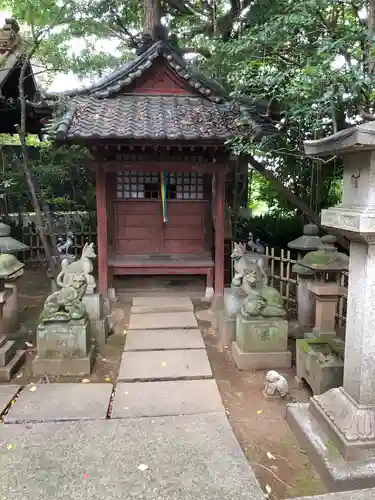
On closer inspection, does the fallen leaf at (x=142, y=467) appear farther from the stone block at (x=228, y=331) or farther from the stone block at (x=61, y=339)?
the stone block at (x=228, y=331)

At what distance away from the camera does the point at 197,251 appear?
31.4 feet

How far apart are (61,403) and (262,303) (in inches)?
114

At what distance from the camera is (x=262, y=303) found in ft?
18.5

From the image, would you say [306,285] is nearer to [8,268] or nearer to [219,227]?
[219,227]

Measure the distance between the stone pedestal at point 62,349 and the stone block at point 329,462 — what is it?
289cm

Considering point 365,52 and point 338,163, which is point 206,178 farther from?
point 365,52

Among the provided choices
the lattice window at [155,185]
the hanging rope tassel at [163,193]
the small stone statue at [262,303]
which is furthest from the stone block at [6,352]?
the lattice window at [155,185]

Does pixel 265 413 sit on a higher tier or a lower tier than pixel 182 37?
lower

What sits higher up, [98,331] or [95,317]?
[95,317]

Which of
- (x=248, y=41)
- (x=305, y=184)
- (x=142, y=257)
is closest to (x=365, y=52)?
(x=248, y=41)

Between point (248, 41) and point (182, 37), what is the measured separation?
7859mm

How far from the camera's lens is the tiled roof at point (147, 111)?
720cm

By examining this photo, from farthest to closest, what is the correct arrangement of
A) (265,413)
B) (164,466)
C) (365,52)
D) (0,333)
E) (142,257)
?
(142,257), (0,333), (365,52), (265,413), (164,466)

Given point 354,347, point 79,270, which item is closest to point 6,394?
point 79,270
